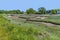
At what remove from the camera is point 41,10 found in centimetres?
6975

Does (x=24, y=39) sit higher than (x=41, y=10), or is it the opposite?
(x=24, y=39)

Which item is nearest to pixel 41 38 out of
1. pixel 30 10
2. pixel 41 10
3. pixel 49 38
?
pixel 49 38

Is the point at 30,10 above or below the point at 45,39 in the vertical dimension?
below

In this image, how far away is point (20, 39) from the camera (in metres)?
10.4

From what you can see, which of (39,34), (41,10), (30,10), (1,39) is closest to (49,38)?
(39,34)

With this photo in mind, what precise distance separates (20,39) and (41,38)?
1.56m

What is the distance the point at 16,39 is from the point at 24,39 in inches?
13.1

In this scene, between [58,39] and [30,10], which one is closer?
[58,39]

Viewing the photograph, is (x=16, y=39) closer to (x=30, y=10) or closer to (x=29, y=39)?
(x=29, y=39)

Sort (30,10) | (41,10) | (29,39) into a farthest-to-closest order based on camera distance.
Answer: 1. (30,10)
2. (41,10)
3. (29,39)

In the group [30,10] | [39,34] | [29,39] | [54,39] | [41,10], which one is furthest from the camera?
[30,10]

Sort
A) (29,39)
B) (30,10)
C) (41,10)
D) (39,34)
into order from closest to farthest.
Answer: (29,39)
(39,34)
(41,10)
(30,10)

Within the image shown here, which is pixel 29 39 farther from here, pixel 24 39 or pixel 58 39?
pixel 58 39

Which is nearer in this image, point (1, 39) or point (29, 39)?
point (29, 39)
